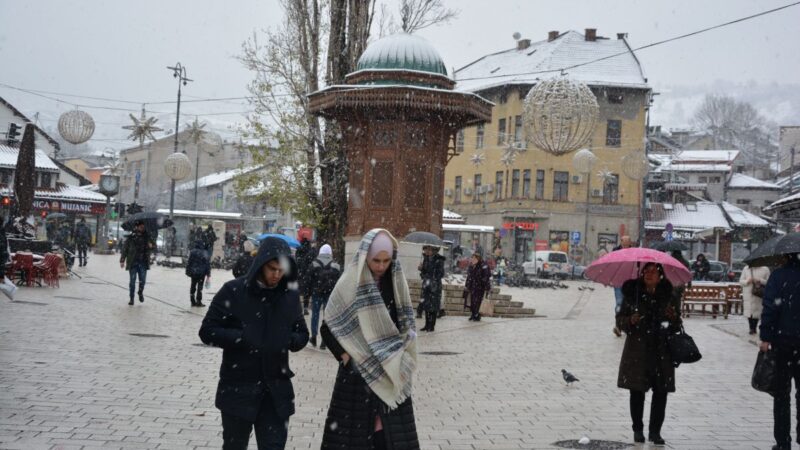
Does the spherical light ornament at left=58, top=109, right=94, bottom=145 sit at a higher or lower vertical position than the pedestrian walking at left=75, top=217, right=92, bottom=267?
higher

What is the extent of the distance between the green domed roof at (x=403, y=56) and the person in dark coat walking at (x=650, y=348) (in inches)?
567

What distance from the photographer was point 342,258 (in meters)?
25.6

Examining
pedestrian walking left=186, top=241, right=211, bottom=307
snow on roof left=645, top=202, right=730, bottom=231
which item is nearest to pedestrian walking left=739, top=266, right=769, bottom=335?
pedestrian walking left=186, top=241, right=211, bottom=307

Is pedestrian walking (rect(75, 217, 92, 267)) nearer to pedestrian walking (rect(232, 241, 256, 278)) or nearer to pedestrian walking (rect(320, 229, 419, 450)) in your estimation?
pedestrian walking (rect(232, 241, 256, 278))

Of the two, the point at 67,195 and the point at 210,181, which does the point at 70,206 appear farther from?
the point at 210,181

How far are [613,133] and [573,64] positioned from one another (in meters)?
5.57

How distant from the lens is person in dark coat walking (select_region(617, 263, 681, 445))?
300 inches

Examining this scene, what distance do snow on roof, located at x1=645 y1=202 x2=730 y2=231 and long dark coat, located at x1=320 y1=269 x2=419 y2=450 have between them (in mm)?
56946

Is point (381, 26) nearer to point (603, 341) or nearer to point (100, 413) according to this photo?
point (603, 341)

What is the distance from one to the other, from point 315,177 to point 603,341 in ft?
41.8

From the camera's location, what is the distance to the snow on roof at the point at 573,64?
59219mm

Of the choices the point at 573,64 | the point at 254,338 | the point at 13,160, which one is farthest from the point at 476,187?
the point at 254,338

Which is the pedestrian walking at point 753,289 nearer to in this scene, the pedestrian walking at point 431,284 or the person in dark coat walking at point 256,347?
the pedestrian walking at point 431,284

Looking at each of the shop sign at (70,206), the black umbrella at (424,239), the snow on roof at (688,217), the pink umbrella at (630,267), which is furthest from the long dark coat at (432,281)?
the snow on roof at (688,217)
